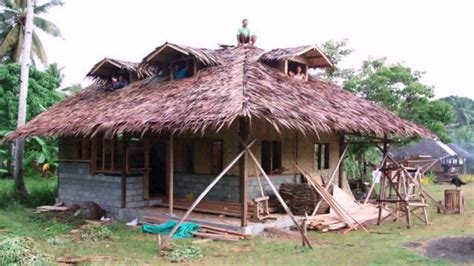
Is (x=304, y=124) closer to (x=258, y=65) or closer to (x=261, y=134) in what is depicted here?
(x=261, y=134)

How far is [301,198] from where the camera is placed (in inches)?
504

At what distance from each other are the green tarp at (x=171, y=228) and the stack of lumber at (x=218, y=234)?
6.7 inches

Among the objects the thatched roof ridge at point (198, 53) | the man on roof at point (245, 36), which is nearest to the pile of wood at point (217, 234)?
the thatched roof ridge at point (198, 53)

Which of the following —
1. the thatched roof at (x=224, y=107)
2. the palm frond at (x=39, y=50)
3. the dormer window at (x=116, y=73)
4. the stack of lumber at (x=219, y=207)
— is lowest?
the stack of lumber at (x=219, y=207)

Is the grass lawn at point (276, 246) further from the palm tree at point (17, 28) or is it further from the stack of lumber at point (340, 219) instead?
the palm tree at point (17, 28)

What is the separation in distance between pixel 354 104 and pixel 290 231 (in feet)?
15.8

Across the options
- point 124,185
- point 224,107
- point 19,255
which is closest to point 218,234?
point 224,107

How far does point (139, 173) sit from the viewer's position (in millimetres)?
13969

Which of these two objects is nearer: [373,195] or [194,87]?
[194,87]

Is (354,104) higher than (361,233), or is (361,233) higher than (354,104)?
(354,104)

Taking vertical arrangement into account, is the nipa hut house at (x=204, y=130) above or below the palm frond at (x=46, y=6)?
below

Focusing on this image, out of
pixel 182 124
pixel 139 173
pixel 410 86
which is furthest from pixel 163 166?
pixel 410 86

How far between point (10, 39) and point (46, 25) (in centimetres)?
239

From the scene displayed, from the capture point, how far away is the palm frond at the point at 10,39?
24.9 m
